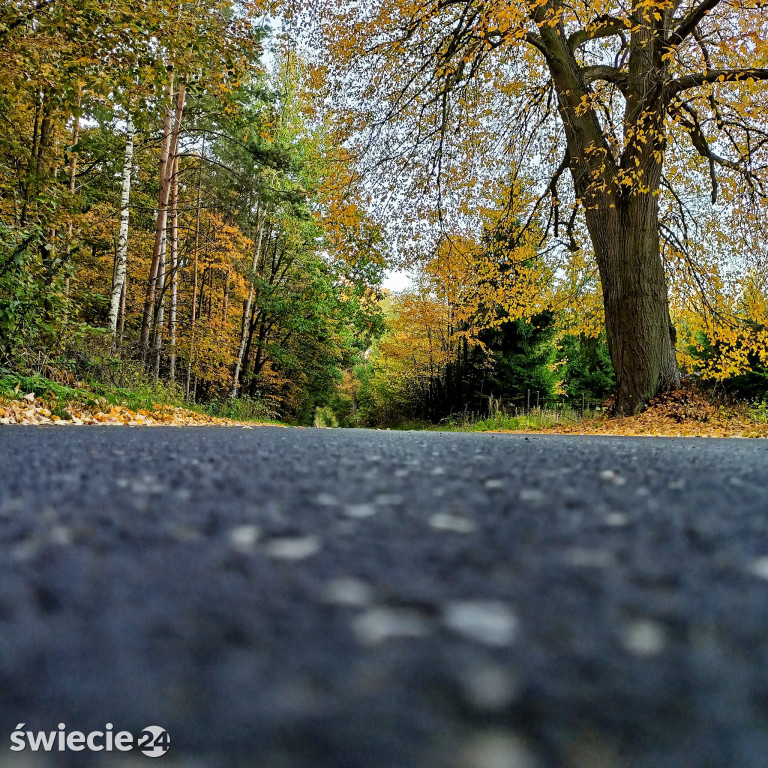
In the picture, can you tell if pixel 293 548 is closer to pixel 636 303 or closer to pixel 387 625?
pixel 387 625

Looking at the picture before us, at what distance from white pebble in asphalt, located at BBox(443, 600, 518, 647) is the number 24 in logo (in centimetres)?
15

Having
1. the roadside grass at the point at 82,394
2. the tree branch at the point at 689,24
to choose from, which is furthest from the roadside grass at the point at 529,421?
the roadside grass at the point at 82,394

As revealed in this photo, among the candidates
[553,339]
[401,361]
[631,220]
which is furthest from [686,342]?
[631,220]

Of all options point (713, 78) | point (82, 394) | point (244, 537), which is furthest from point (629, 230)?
point (244, 537)

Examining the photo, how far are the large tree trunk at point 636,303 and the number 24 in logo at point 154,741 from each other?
28.1ft

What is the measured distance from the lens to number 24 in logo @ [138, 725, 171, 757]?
243mm

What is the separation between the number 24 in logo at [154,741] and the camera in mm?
243

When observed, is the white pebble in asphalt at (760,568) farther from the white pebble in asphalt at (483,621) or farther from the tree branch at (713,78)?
the tree branch at (713,78)

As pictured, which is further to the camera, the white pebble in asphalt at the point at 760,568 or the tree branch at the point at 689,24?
the tree branch at the point at 689,24

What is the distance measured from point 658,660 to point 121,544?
1.35 ft

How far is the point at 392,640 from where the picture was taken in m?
0.28

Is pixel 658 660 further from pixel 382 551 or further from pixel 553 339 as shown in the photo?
pixel 553 339

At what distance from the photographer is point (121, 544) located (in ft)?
1.44

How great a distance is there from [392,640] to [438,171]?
34.1 feet
